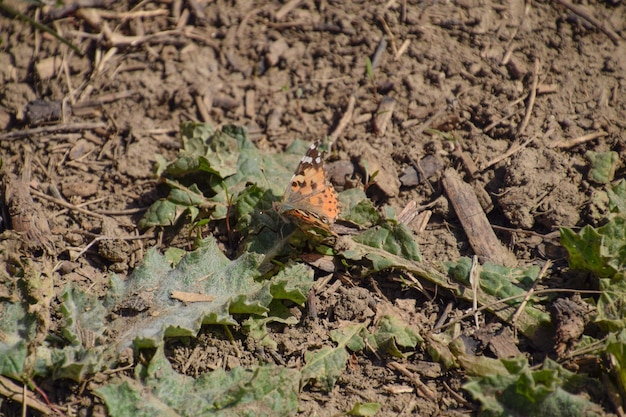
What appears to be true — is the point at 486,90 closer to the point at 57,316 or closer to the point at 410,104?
the point at 410,104

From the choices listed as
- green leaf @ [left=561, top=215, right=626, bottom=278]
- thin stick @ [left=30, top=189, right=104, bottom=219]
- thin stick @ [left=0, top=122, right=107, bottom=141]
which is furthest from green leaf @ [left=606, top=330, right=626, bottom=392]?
thin stick @ [left=0, top=122, right=107, bottom=141]

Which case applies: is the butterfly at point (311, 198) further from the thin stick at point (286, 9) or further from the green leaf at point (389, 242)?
the thin stick at point (286, 9)

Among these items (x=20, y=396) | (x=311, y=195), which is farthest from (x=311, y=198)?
(x=20, y=396)

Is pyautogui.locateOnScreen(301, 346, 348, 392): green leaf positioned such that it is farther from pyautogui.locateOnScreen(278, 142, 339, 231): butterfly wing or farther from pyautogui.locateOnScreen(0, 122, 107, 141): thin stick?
pyautogui.locateOnScreen(0, 122, 107, 141): thin stick

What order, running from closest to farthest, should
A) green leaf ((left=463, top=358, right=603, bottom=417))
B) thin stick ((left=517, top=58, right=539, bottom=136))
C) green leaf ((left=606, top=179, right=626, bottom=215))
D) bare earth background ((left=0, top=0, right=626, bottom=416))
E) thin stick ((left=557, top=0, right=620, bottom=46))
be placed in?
green leaf ((left=463, top=358, right=603, bottom=417)) < green leaf ((left=606, top=179, right=626, bottom=215)) < bare earth background ((left=0, top=0, right=626, bottom=416)) < thin stick ((left=517, top=58, right=539, bottom=136)) < thin stick ((left=557, top=0, right=620, bottom=46))

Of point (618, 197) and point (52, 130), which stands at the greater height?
point (618, 197)

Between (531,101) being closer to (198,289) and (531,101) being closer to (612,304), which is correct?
(612,304)

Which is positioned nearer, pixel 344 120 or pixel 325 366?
pixel 325 366

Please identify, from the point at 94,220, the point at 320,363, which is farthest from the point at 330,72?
the point at 320,363
